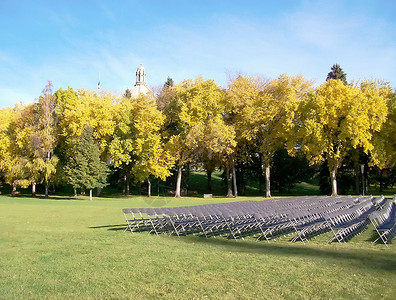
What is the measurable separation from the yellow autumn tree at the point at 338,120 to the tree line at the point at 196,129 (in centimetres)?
9

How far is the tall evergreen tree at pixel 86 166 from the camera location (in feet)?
111

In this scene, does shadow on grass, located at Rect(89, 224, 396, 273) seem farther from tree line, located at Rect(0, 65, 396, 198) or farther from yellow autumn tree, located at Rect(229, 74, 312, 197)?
yellow autumn tree, located at Rect(229, 74, 312, 197)

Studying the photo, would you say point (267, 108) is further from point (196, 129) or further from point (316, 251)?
point (316, 251)

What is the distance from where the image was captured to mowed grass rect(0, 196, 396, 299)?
5289 mm

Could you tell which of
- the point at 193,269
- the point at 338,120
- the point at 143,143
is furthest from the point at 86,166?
the point at 193,269

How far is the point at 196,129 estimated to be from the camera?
34.5m

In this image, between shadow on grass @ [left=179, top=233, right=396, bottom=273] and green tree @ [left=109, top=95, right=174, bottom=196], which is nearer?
shadow on grass @ [left=179, top=233, right=396, bottom=273]

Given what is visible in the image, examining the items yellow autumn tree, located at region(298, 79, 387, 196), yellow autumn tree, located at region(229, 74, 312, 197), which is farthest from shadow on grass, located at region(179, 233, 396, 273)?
yellow autumn tree, located at region(229, 74, 312, 197)

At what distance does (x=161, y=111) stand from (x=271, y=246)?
31.0m

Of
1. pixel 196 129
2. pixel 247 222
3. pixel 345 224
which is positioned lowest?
pixel 247 222

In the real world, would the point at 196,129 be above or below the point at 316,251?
above

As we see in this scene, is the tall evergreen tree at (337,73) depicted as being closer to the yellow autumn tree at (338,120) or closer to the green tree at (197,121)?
the yellow autumn tree at (338,120)

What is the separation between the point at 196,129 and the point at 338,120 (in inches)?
523

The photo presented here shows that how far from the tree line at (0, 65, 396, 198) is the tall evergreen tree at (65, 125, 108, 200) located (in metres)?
0.10
